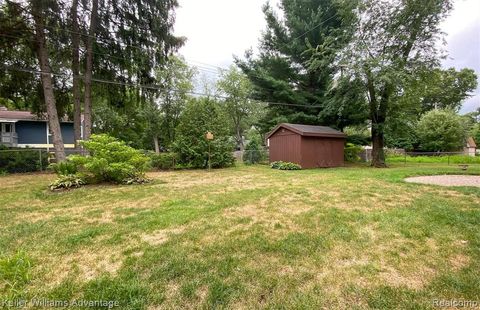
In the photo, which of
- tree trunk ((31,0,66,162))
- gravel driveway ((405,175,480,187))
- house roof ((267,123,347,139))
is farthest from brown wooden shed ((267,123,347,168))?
tree trunk ((31,0,66,162))

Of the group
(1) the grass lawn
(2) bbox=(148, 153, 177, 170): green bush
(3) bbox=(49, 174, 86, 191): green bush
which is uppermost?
(2) bbox=(148, 153, 177, 170): green bush

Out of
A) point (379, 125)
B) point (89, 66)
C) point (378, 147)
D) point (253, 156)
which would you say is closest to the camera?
point (89, 66)

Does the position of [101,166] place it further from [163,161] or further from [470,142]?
[470,142]

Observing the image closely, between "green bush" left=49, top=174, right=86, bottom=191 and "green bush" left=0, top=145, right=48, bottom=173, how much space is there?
18.1 ft

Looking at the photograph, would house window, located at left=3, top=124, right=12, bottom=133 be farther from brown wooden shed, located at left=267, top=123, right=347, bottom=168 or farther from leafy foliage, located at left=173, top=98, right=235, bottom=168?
brown wooden shed, located at left=267, top=123, right=347, bottom=168

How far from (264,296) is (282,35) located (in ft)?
58.1

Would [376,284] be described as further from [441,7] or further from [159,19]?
[441,7]

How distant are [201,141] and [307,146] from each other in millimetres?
5630

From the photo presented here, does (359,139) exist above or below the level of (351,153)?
above

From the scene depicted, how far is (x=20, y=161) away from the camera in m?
10.5

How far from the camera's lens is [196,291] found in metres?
2.18

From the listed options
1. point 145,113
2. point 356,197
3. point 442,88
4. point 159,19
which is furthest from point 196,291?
point 442,88

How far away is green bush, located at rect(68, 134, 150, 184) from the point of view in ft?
22.5

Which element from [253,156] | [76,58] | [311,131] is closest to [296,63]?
[311,131]
